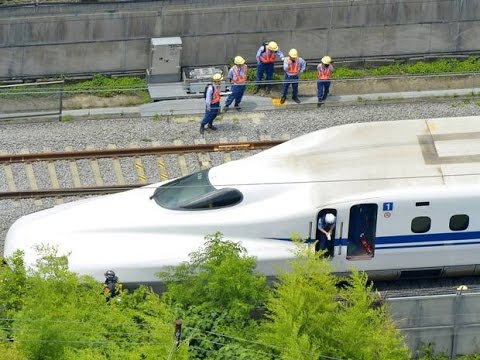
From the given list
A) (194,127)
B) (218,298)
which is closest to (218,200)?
(218,298)

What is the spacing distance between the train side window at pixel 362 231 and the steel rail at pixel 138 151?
18.1ft

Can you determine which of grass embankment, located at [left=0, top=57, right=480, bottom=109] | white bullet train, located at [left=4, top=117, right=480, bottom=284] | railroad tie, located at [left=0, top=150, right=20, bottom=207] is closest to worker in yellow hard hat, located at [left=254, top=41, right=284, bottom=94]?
grass embankment, located at [left=0, top=57, right=480, bottom=109]

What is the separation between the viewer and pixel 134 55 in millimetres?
29766

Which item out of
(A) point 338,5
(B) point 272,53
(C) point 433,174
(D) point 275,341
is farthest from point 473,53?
(D) point 275,341

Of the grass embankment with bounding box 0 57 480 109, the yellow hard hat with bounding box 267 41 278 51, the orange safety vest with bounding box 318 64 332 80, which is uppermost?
the yellow hard hat with bounding box 267 41 278 51

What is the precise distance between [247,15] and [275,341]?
13761mm

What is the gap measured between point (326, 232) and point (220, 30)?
34.5ft

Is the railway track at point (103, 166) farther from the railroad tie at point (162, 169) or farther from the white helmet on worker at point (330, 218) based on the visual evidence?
the white helmet on worker at point (330, 218)

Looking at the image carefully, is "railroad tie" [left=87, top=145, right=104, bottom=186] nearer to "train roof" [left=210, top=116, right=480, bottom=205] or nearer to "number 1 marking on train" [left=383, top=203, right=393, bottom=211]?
"train roof" [left=210, top=116, right=480, bottom=205]

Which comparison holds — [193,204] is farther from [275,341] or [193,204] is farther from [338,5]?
[338,5]

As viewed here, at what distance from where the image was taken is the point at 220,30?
29.8 m

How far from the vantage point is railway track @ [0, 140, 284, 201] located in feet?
80.0

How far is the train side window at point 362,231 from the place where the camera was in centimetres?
2070

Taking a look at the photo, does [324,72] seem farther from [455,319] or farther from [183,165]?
[455,319]
